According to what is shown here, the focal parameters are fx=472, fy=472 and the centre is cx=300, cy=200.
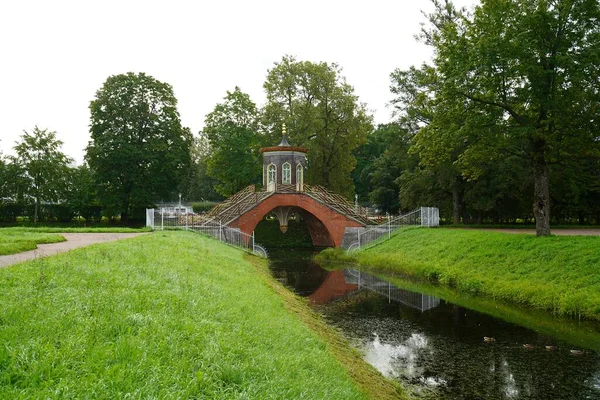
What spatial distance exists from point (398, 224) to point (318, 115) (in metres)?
15.9

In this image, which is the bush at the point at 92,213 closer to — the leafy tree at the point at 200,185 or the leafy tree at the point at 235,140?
the leafy tree at the point at 235,140

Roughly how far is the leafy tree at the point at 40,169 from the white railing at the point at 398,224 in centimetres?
3182

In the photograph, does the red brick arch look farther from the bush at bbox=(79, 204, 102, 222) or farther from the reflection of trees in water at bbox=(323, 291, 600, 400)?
the bush at bbox=(79, 204, 102, 222)

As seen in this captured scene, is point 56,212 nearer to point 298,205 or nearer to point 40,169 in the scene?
point 40,169

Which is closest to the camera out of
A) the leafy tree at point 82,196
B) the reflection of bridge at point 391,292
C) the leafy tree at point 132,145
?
the reflection of bridge at point 391,292

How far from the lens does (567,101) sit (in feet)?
56.7

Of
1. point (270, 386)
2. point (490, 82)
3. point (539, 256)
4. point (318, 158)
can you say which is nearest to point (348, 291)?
point (539, 256)

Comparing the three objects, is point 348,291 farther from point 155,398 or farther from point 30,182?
point 30,182

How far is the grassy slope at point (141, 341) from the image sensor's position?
189 inches

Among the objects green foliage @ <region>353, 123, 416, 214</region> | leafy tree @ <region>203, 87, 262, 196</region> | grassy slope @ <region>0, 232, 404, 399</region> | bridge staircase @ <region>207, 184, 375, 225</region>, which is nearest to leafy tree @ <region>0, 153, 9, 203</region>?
leafy tree @ <region>203, 87, 262, 196</region>

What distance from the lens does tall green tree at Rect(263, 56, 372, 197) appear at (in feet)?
141

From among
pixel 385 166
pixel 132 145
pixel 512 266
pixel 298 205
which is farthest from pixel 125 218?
pixel 512 266

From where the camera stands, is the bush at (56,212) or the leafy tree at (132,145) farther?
the bush at (56,212)

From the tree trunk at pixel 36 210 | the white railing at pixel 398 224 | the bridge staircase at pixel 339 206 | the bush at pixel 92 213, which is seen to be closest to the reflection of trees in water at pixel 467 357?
the white railing at pixel 398 224
